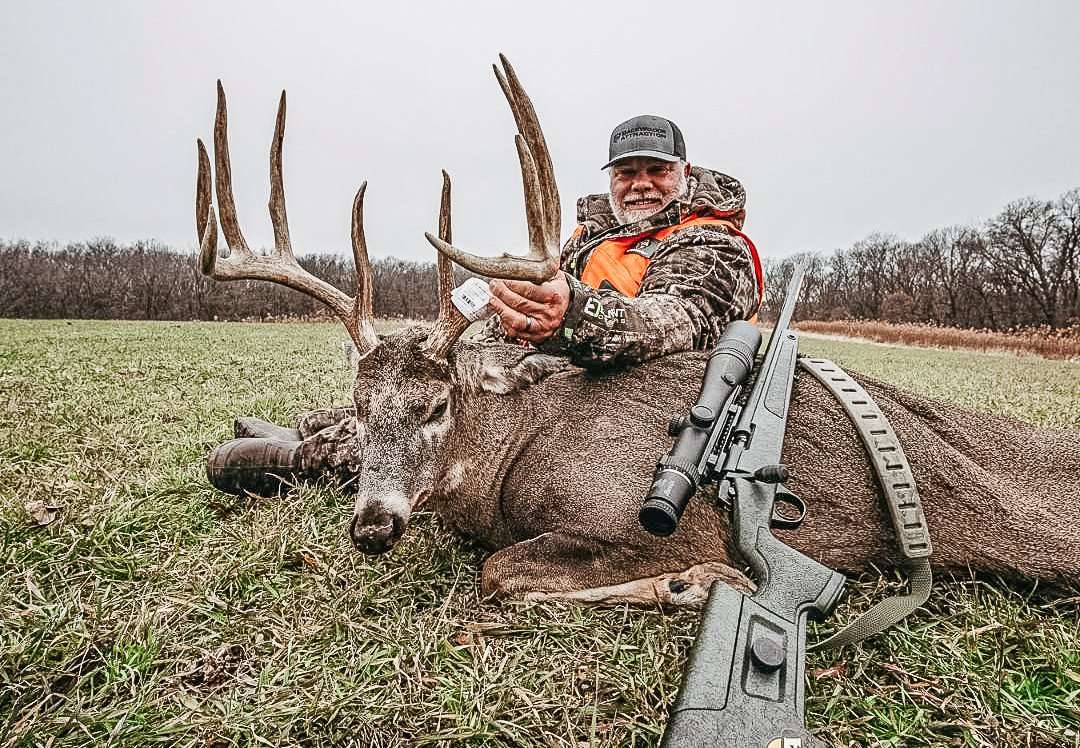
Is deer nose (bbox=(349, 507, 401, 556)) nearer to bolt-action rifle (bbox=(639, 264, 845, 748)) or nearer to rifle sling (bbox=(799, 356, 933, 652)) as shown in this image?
bolt-action rifle (bbox=(639, 264, 845, 748))

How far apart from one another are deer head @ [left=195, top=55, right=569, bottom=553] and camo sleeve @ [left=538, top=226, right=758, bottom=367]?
1.12 feet

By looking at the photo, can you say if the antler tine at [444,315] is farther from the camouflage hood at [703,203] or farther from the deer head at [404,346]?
the camouflage hood at [703,203]

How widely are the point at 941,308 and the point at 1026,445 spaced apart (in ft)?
240

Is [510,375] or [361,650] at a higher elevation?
[510,375]

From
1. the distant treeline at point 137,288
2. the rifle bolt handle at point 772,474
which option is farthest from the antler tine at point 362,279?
the distant treeline at point 137,288

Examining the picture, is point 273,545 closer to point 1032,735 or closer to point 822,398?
point 822,398

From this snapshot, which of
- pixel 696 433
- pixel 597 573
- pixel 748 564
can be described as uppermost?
pixel 696 433

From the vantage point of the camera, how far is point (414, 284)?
39.8 metres

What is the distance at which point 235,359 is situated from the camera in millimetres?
12391

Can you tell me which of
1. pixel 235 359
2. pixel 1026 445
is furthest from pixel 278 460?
pixel 235 359

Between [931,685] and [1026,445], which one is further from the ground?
[1026,445]

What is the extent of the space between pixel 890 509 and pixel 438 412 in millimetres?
2025

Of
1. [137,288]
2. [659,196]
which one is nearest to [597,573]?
[659,196]

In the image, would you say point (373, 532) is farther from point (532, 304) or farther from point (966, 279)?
point (966, 279)
